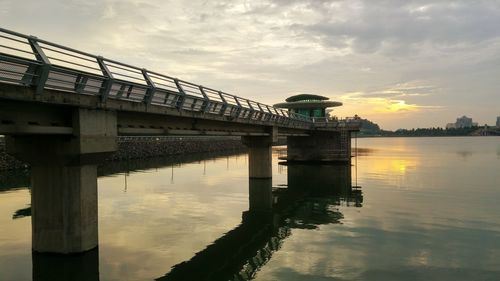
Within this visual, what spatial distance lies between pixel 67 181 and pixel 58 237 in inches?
81.1

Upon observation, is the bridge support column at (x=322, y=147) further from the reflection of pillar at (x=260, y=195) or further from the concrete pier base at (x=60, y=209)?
the concrete pier base at (x=60, y=209)

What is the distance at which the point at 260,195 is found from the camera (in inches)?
1297

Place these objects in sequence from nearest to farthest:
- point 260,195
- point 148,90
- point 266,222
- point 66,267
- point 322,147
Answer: point 66,267, point 148,90, point 266,222, point 260,195, point 322,147

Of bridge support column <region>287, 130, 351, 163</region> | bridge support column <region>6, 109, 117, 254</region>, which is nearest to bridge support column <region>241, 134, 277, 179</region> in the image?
bridge support column <region>287, 130, 351, 163</region>

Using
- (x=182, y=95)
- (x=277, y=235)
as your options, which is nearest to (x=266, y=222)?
(x=277, y=235)

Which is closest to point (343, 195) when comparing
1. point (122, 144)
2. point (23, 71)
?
point (23, 71)

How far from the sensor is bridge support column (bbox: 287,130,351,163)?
211 ft

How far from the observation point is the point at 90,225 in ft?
50.5

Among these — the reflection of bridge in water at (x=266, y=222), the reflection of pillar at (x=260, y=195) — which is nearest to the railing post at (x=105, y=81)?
the reflection of bridge in water at (x=266, y=222)

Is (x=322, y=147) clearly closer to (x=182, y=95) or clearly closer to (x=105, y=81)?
(x=182, y=95)

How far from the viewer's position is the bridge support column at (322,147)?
211 ft

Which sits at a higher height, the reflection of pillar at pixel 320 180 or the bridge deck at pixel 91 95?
the bridge deck at pixel 91 95

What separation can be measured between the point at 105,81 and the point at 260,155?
26.8 m

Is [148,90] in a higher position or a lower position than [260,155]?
higher
